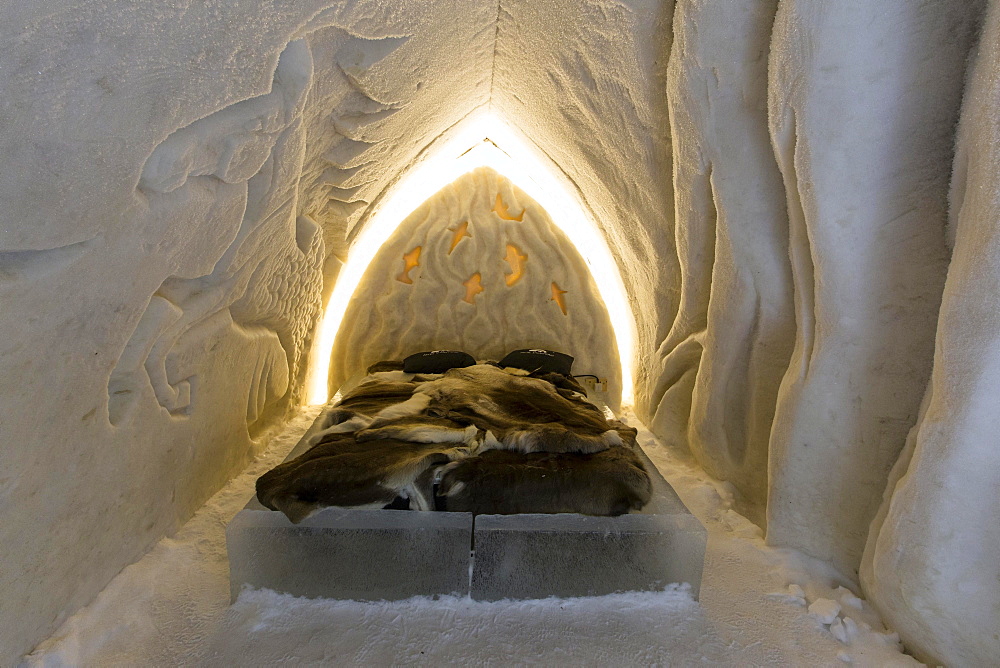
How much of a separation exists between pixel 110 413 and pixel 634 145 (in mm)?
2218

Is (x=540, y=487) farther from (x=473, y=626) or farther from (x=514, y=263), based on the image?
(x=514, y=263)

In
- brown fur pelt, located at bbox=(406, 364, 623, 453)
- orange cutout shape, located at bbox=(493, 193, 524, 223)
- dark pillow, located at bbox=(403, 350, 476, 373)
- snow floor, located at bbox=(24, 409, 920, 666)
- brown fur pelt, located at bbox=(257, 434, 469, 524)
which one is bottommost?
snow floor, located at bbox=(24, 409, 920, 666)

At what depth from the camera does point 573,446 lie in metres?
2.01

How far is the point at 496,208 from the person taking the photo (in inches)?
148

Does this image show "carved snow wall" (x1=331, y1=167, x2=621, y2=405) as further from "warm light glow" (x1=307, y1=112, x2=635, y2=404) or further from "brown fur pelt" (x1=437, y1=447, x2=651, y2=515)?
"brown fur pelt" (x1=437, y1=447, x2=651, y2=515)

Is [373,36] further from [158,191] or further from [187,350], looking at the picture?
[187,350]

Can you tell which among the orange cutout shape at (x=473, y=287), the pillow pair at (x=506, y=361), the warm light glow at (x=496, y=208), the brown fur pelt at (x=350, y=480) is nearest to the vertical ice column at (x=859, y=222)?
the brown fur pelt at (x=350, y=480)

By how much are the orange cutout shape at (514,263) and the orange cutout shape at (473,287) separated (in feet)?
0.56

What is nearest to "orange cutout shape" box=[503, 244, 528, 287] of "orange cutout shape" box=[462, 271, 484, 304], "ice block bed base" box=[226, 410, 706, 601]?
"orange cutout shape" box=[462, 271, 484, 304]

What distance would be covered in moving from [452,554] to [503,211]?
2540mm

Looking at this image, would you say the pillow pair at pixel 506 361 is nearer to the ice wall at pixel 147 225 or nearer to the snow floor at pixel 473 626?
the ice wall at pixel 147 225

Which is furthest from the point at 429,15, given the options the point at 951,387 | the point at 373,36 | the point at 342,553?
the point at 951,387

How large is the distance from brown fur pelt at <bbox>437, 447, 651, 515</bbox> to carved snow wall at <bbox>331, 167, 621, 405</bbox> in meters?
1.90

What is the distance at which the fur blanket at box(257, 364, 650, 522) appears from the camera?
5.70 feet
